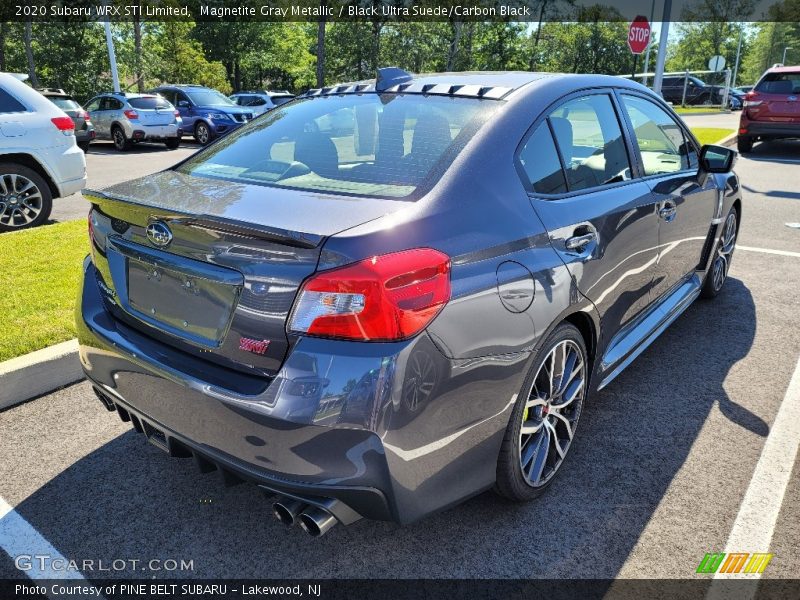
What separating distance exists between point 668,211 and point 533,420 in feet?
5.54

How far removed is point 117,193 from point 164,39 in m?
37.7

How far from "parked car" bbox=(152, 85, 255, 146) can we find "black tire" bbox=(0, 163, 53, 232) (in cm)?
1216

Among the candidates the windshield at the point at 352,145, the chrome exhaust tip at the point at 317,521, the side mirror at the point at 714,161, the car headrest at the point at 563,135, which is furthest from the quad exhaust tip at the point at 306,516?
the side mirror at the point at 714,161

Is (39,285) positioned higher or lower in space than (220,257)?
lower

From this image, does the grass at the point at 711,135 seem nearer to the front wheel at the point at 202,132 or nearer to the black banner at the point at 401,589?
the front wheel at the point at 202,132

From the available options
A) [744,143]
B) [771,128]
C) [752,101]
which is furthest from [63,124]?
[744,143]

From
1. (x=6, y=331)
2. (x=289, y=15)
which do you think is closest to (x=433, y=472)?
(x=6, y=331)

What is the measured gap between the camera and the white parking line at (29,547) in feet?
7.60

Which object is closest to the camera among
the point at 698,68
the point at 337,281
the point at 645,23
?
the point at 337,281

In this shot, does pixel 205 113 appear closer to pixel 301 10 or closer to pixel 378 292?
pixel 378 292

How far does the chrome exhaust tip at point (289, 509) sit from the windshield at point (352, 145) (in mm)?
1072

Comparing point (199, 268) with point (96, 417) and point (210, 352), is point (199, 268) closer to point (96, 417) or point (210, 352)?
point (210, 352)

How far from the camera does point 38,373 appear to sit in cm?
356

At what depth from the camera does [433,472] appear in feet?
6.84
